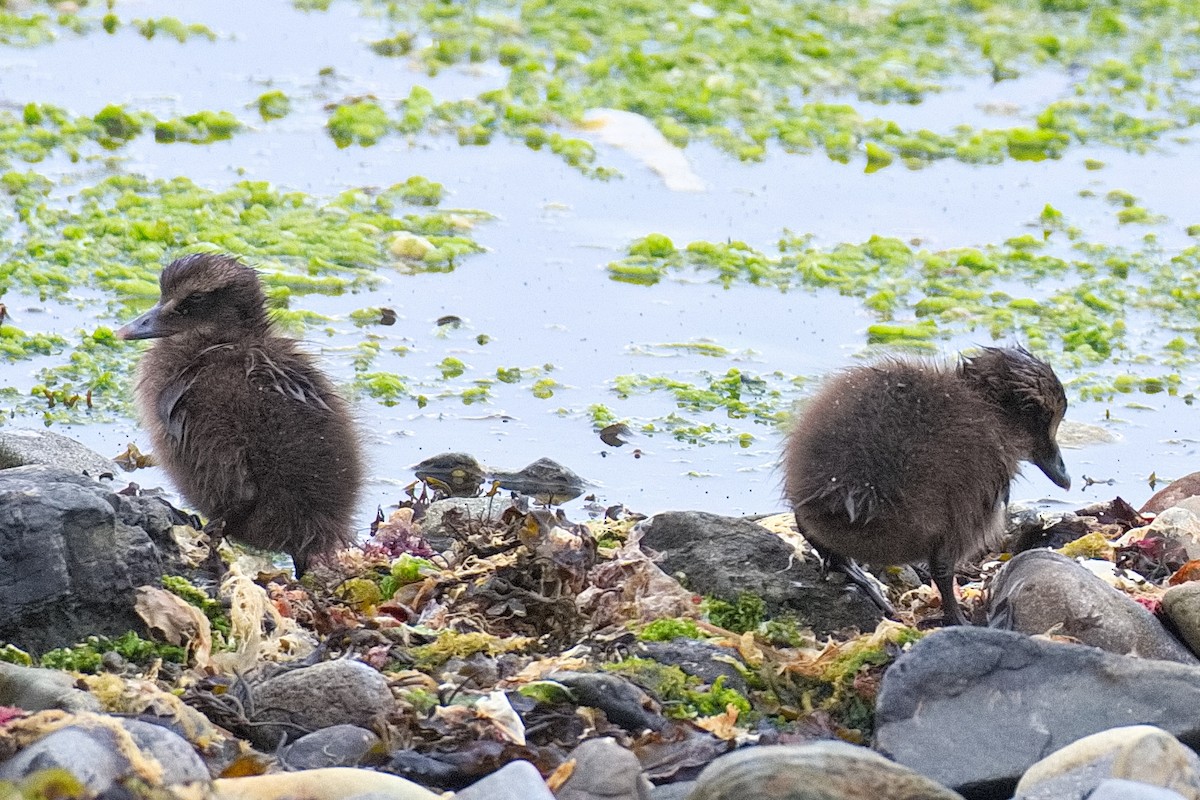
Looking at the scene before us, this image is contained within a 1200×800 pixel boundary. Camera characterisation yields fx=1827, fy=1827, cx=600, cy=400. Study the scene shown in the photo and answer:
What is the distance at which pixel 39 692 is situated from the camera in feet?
15.2

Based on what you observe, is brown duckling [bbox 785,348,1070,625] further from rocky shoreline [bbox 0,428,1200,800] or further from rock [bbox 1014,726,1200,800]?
rock [bbox 1014,726,1200,800]

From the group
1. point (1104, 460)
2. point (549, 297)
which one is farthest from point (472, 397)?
point (1104, 460)

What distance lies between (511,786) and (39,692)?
128cm

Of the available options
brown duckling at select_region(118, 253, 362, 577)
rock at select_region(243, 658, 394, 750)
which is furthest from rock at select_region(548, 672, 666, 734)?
brown duckling at select_region(118, 253, 362, 577)

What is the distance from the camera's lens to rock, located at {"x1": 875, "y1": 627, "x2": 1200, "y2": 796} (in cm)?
477

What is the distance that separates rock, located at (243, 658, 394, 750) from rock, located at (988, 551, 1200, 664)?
2.10 meters

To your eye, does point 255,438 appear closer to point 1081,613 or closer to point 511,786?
point 511,786

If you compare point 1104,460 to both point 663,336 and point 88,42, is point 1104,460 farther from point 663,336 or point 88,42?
point 88,42

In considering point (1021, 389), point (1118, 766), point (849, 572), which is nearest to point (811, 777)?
point (1118, 766)

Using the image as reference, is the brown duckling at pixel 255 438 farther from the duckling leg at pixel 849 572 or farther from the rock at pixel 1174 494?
the rock at pixel 1174 494

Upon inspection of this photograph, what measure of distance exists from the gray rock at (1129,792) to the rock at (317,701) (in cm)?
183

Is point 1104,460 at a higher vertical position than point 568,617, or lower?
lower

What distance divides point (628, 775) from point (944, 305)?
567 centimetres

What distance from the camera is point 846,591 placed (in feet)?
20.5
